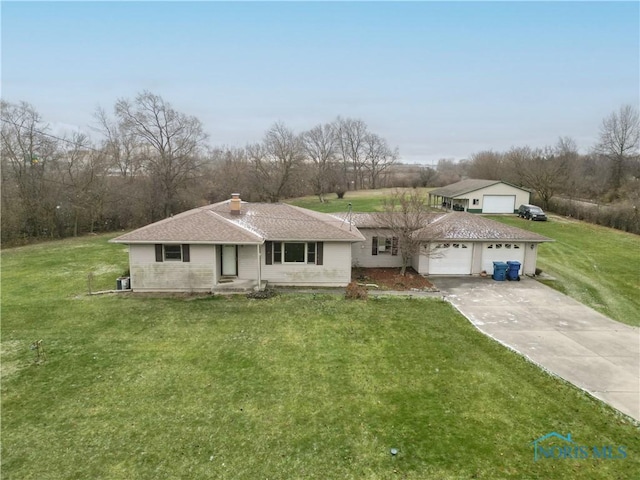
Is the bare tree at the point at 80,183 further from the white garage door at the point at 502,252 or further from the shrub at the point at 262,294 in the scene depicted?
the white garage door at the point at 502,252

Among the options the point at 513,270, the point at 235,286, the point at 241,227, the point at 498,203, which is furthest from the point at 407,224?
the point at 498,203

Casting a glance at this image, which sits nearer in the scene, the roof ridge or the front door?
the roof ridge

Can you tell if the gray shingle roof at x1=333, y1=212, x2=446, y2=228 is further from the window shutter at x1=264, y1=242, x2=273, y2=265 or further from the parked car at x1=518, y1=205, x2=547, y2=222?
the parked car at x1=518, y1=205, x2=547, y2=222

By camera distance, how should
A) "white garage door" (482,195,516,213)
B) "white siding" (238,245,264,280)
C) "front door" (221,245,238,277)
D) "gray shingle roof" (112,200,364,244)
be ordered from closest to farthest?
"gray shingle roof" (112,200,364,244), "white siding" (238,245,264,280), "front door" (221,245,238,277), "white garage door" (482,195,516,213)

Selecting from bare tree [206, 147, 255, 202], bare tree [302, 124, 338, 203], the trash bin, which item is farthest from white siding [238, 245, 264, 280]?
bare tree [302, 124, 338, 203]

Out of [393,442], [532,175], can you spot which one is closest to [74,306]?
[393,442]

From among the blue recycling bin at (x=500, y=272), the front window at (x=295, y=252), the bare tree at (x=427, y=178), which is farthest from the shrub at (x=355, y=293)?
the bare tree at (x=427, y=178)
